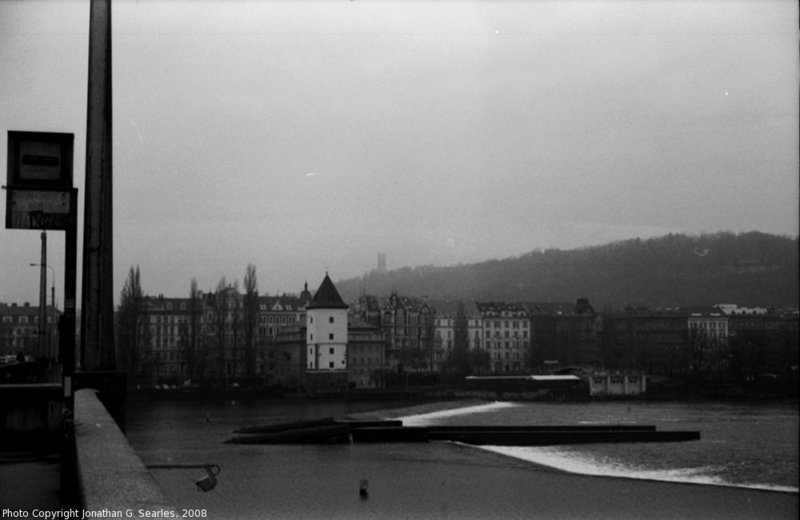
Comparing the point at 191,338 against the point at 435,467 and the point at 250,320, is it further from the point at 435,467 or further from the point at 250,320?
the point at 435,467

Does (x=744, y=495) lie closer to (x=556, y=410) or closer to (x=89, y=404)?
(x=89, y=404)

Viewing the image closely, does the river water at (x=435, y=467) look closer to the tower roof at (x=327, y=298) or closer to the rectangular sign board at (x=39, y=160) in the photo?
the rectangular sign board at (x=39, y=160)

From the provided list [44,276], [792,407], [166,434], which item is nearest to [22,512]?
[44,276]

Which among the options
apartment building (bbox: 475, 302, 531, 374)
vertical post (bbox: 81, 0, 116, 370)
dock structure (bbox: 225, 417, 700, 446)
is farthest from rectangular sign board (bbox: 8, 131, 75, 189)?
apartment building (bbox: 475, 302, 531, 374)

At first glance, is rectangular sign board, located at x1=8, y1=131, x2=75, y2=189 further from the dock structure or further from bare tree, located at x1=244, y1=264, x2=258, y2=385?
bare tree, located at x1=244, y1=264, x2=258, y2=385

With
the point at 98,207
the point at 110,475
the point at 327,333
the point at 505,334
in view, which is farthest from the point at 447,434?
the point at 505,334

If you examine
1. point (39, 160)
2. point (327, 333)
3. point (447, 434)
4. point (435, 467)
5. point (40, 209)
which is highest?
point (39, 160)

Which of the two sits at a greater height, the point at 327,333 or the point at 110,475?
the point at 110,475
